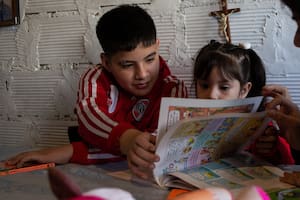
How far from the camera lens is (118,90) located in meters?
1.10

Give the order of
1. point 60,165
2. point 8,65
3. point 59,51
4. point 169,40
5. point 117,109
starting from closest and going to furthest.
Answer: point 60,165 < point 117,109 < point 169,40 < point 59,51 < point 8,65

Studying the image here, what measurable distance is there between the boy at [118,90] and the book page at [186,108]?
208mm

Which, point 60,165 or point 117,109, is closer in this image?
point 60,165

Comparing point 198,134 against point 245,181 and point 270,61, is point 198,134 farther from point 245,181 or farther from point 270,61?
point 270,61

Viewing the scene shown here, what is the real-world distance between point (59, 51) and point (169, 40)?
0.48m

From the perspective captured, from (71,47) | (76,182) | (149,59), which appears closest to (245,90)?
(149,59)


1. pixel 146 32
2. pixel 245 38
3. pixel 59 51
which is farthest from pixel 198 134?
pixel 59 51

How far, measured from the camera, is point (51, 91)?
1468 millimetres

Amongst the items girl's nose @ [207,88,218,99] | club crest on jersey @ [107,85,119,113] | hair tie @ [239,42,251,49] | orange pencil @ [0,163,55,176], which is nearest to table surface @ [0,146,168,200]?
orange pencil @ [0,163,55,176]

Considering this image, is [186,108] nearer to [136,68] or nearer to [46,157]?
[136,68]

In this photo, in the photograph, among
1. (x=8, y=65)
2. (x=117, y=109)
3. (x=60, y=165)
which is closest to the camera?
(x=60, y=165)

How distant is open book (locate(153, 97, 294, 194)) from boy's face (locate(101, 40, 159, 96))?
0.32 metres

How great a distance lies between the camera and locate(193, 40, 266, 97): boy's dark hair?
37.9 inches

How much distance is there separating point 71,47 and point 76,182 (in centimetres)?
79
